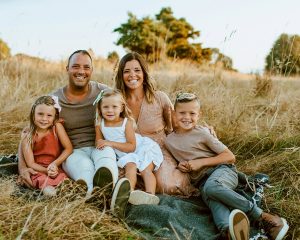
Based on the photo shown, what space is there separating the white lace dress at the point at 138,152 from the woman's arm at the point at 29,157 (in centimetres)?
55

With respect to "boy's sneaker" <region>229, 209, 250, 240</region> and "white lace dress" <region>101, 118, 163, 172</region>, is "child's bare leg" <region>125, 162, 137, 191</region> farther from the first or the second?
"boy's sneaker" <region>229, 209, 250, 240</region>

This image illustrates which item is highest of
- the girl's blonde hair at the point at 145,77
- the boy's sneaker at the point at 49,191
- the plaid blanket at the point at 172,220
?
the girl's blonde hair at the point at 145,77

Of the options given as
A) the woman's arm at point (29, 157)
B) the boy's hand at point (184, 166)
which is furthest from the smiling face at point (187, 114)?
the woman's arm at point (29, 157)

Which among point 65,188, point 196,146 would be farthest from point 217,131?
point 65,188

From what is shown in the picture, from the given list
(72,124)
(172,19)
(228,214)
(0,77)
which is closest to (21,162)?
(72,124)

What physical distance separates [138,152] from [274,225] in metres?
1.16

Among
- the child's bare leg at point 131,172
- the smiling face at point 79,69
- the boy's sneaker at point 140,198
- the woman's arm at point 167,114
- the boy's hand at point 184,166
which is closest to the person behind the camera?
the boy's sneaker at point 140,198

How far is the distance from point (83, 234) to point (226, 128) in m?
2.34

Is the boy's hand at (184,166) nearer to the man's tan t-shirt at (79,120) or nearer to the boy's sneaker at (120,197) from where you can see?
the boy's sneaker at (120,197)

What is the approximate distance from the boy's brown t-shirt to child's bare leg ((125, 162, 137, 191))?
392mm

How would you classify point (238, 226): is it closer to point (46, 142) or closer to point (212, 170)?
point (212, 170)

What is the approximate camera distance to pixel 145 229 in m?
2.71

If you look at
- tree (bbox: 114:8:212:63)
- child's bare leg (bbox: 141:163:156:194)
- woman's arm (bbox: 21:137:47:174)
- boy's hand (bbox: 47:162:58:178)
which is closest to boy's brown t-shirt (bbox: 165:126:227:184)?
child's bare leg (bbox: 141:163:156:194)

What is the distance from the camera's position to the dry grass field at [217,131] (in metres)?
2.50
